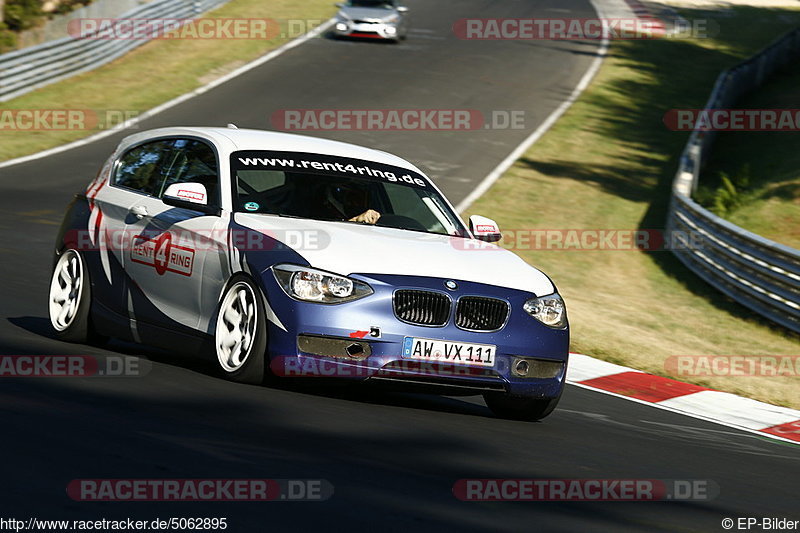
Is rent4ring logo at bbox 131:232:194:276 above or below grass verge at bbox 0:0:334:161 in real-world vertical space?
above

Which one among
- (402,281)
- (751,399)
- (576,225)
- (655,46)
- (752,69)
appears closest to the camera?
(402,281)

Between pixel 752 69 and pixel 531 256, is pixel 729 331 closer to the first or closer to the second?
pixel 531 256

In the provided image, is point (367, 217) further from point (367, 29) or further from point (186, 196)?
point (367, 29)

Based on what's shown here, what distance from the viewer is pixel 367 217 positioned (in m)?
8.67

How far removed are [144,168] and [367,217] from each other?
67.4 inches

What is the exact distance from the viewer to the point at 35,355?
26.7 ft

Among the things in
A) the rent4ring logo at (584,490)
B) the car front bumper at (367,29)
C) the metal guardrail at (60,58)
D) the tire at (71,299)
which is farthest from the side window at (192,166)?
the car front bumper at (367,29)

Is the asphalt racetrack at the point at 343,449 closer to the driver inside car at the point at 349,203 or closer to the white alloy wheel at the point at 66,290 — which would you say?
the white alloy wheel at the point at 66,290

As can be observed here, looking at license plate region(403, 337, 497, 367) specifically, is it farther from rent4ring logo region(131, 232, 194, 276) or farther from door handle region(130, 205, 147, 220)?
door handle region(130, 205, 147, 220)

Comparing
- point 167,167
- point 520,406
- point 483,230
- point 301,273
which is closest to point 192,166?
point 167,167

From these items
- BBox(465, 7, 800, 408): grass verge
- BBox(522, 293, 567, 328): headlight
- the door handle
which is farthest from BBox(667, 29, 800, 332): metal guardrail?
the door handle

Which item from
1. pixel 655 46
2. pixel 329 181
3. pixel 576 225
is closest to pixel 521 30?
pixel 655 46

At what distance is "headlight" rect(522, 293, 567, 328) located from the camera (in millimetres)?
7930

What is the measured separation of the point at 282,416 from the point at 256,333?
2.52 feet
